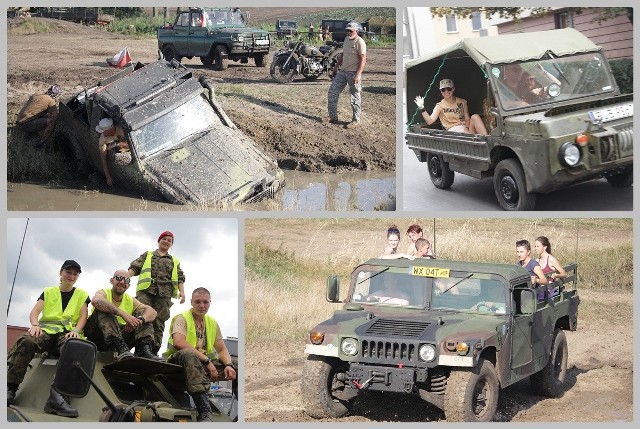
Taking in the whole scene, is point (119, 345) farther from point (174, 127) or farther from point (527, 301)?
point (174, 127)

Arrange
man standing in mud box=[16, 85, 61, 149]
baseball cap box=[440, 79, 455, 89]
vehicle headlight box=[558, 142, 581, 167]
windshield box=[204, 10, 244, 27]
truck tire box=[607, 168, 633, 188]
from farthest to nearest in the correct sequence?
windshield box=[204, 10, 244, 27], man standing in mud box=[16, 85, 61, 149], baseball cap box=[440, 79, 455, 89], truck tire box=[607, 168, 633, 188], vehicle headlight box=[558, 142, 581, 167]

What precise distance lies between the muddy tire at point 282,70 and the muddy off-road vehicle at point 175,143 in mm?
4974

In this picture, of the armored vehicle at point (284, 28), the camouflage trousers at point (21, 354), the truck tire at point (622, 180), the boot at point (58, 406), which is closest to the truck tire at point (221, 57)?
the armored vehicle at point (284, 28)

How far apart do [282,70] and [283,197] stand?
545 cm

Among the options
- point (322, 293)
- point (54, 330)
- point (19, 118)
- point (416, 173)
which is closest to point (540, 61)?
point (416, 173)

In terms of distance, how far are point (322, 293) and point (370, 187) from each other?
2445 mm

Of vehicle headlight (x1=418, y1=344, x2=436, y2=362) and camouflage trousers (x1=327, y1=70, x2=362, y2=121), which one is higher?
camouflage trousers (x1=327, y1=70, x2=362, y2=121)

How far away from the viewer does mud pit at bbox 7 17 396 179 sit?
17.6m

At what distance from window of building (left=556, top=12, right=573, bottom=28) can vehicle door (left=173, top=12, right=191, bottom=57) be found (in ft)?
26.2

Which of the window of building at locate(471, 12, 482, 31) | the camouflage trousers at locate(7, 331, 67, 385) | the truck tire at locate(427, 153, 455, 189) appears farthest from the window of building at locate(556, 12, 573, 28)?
the camouflage trousers at locate(7, 331, 67, 385)

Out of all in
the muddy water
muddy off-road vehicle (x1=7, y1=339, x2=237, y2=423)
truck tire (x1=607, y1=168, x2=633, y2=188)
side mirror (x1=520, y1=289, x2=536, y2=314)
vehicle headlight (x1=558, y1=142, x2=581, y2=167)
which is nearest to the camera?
muddy off-road vehicle (x1=7, y1=339, x2=237, y2=423)

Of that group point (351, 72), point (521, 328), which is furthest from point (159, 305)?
point (351, 72)

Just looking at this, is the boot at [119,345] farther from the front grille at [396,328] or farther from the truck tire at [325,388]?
the front grille at [396,328]

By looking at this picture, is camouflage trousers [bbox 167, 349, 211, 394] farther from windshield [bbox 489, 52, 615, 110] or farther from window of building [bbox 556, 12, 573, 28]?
window of building [bbox 556, 12, 573, 28]
